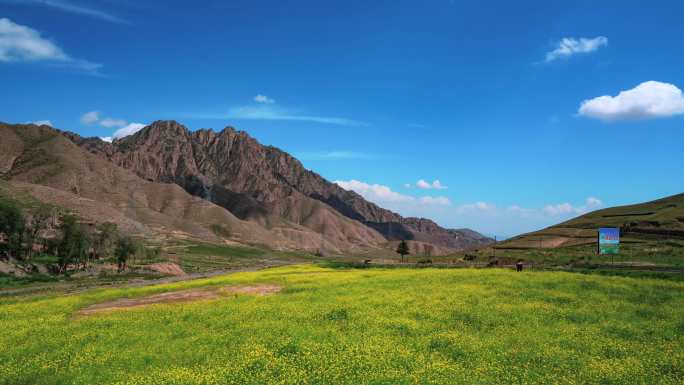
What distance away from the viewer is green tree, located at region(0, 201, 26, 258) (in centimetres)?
11019

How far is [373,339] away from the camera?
2109 cm

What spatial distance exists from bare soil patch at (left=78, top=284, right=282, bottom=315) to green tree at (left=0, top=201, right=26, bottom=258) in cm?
9029

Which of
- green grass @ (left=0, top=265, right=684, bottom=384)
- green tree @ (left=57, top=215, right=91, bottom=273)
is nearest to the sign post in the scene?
green grass @ (left=0, top=265, right=684, bottom=384)

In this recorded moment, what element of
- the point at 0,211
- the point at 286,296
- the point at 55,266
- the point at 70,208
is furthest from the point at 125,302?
the point at 70,208

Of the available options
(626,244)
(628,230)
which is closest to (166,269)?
(626,244)

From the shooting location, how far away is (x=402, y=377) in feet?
53.3

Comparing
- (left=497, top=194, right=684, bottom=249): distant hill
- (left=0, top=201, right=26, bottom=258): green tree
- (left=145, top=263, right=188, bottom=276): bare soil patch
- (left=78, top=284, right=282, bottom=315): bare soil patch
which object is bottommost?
(left=145, top=263, right=188, bottom=276): bare soil patch

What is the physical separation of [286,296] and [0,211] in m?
112

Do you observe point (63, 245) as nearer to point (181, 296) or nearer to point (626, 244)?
point (181, 296)

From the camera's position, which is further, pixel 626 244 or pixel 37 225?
pixel 37 225

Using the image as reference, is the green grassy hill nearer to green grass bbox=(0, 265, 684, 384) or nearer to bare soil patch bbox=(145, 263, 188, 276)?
green grass bbox=(0, 265, 684, 384)

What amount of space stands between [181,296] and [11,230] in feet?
323

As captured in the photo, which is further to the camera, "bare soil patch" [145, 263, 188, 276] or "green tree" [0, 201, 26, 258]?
"bare soil patch" [145, 263, 188, 276]

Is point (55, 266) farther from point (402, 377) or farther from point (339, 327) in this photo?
point (402, 377)
